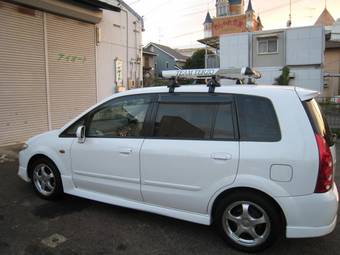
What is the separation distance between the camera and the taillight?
317cm

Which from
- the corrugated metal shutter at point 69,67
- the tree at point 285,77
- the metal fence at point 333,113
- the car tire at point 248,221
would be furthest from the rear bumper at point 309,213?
the tree at point 285,77

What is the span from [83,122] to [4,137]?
617 cm

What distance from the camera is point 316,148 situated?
3174 mm

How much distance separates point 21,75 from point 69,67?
198cm

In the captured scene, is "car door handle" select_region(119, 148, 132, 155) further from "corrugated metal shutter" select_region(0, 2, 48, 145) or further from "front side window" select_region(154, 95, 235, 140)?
"corrugated metal shutter" select_region(0, 2, 48, 145)

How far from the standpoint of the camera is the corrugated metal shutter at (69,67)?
11.1m

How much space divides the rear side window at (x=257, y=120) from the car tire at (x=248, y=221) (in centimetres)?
56

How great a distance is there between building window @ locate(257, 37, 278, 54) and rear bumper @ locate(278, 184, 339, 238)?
85.0 ft

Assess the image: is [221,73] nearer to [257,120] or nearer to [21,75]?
[257,120]

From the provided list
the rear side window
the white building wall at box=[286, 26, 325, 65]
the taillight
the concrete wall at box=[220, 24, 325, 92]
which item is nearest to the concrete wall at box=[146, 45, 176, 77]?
the concrete wall at box=[220, 24, 325, 92]

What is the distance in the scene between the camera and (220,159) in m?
3.46

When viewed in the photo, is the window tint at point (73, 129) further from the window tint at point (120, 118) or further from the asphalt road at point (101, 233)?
the asphalt road at point (101, 233)

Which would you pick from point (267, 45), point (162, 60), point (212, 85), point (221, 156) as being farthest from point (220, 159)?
point (162, 60)

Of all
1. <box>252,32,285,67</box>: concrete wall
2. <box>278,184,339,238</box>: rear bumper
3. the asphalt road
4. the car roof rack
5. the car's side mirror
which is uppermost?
<box>252,32,285,67</box>: concrete wall
